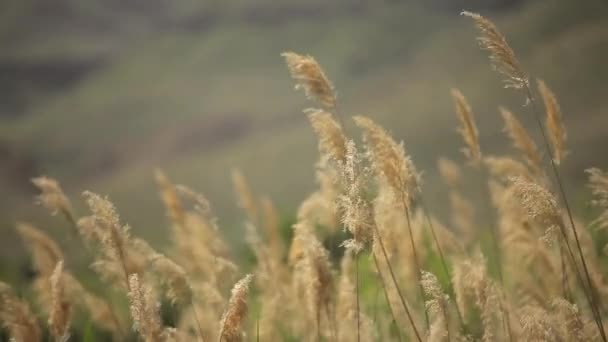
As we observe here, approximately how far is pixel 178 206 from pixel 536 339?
215 centimetres

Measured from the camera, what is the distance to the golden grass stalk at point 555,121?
246cm

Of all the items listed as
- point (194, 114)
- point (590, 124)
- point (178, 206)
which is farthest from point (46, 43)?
point (178, 206)

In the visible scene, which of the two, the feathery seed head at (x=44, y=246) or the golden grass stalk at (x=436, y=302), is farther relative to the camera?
the feathery seed head at (x=44, y=246)

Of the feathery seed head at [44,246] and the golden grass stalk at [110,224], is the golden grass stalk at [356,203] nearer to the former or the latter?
the golden grass stalk at [110,224]

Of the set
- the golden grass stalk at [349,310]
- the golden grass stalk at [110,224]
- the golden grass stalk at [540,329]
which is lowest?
the golden grass stalk at [540,329]

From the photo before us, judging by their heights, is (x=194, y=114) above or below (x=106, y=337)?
above

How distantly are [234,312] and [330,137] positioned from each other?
2.37 feet

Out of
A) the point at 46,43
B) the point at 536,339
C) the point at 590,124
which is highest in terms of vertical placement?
the point at 46,43

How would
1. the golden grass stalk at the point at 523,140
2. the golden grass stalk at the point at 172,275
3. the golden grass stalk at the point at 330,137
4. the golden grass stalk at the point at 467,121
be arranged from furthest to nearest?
the golden grass stalk at the point at 523,140, the golden grass stalk at the point at 467,121, the golden grass stalk at the point at 172,275, the golden grass stalk at the point at 330,137

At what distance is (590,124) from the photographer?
11797mm

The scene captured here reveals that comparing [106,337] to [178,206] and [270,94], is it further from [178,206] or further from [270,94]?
[270,94]

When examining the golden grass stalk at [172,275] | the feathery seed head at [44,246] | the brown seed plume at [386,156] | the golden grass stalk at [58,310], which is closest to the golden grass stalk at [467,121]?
the brown seed plume at [386,156]

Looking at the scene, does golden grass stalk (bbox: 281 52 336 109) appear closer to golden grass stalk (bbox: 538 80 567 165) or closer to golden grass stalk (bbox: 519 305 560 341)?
golden grass stalk (bbox: 538 80 567 165)

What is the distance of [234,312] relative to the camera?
196 cm
